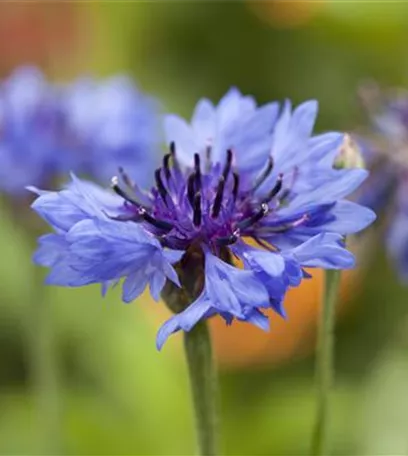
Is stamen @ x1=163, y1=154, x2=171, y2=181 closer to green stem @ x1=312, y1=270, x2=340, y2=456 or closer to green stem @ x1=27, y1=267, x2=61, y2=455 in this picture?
green stem @ x1=312, y1=270, x2=340, y2=456

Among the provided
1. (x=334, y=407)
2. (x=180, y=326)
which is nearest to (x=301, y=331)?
(x=334, y=407)

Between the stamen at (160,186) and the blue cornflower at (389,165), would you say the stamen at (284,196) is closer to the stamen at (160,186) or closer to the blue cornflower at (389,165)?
the stamen at (160,186)

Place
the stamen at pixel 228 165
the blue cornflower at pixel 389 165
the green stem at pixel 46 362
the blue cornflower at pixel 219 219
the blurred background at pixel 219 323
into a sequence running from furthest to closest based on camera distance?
the blurred background at pixel 219 323 < the green stem at pixel 46 362 < the blue cornflower at pixel 389 165 < the stamen at pixel 228 165 < the blue cornflower at pixel 219 219

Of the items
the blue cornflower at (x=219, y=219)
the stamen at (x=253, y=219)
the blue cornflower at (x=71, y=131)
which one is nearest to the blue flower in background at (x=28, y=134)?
the blue cornflower at (x=71, y=131)

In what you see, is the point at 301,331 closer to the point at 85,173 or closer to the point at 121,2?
the point at 85,173

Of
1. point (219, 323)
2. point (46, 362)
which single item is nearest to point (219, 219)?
point (46, 362)

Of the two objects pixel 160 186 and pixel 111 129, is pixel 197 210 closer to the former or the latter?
pixel 160 186
